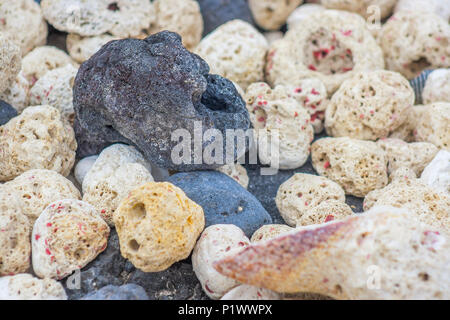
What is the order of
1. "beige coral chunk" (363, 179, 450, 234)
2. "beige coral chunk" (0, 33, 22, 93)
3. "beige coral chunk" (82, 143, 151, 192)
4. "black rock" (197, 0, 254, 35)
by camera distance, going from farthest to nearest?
"black rock" (197, 0, 254, 35)
"beige coral chunk" (0, 33, 22, 93)
"beige coral chunk" (82, 143, 151, 192)
"beige coral chunk" (363, 179, 450, 234)

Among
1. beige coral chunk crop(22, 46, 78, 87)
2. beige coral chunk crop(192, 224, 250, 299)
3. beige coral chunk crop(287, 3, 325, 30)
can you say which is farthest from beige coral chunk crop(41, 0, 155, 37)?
beige coral chunk crop(192, 224, 250, 299)

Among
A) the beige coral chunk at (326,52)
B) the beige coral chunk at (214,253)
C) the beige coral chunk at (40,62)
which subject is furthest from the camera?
the beige coral chunk at (326,52)

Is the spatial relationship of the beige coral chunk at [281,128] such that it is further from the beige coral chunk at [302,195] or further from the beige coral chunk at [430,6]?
the beige coral chunk at [430,6]

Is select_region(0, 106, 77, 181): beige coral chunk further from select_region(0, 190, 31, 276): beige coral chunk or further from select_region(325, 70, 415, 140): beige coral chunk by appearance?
select_region(325, 70, 415, 140): beige coral chunk

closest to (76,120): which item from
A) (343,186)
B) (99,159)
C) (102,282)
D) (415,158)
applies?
(99,159)

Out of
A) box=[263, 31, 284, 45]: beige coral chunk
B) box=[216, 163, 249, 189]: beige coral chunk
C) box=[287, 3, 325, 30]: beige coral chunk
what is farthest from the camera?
box=[263, 31, 284, 45]: beige coral chunk

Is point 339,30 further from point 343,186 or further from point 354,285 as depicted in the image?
point 354,285

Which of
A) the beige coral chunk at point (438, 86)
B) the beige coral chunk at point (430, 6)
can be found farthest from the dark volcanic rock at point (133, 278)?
the beige coral chunk at point (430, 6)

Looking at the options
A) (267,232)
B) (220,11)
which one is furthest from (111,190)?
(220,11)
